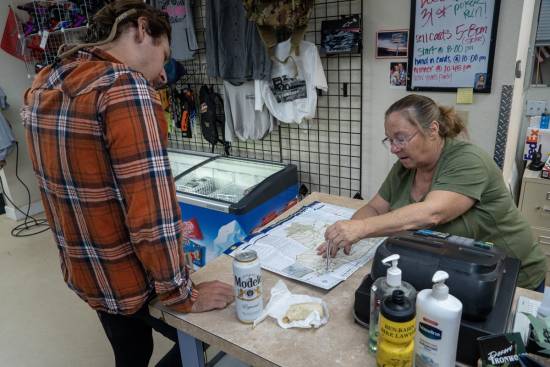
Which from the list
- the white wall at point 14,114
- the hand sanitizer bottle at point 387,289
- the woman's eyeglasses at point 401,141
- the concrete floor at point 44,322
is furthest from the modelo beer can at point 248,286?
the white wall at point 14,114

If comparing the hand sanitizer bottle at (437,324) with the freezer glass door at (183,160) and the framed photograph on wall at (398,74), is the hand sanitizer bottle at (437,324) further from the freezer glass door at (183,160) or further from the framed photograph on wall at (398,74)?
the freezer glass door at (183,160)

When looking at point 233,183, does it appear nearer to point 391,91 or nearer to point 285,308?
point 391,91

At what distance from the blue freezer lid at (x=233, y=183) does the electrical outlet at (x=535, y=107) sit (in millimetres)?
1754

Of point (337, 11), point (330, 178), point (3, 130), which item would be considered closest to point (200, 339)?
point (330, 178)

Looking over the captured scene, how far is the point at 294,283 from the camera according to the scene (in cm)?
121

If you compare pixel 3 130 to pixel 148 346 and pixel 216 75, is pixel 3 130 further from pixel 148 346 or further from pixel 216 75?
pixel 148 346

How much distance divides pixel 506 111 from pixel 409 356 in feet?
5.64

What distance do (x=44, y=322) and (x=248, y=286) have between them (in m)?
2.14

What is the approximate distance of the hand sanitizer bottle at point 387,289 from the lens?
2.59 feet

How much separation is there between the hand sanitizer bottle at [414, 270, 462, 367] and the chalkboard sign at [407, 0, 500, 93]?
1635 millimetres

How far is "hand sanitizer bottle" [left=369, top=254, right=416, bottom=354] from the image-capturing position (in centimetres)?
79

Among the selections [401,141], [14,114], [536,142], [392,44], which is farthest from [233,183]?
[14,114]

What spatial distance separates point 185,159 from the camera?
325cm

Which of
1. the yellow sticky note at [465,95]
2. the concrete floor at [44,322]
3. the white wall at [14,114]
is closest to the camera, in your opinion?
the yellow sticky note at [465,95]
